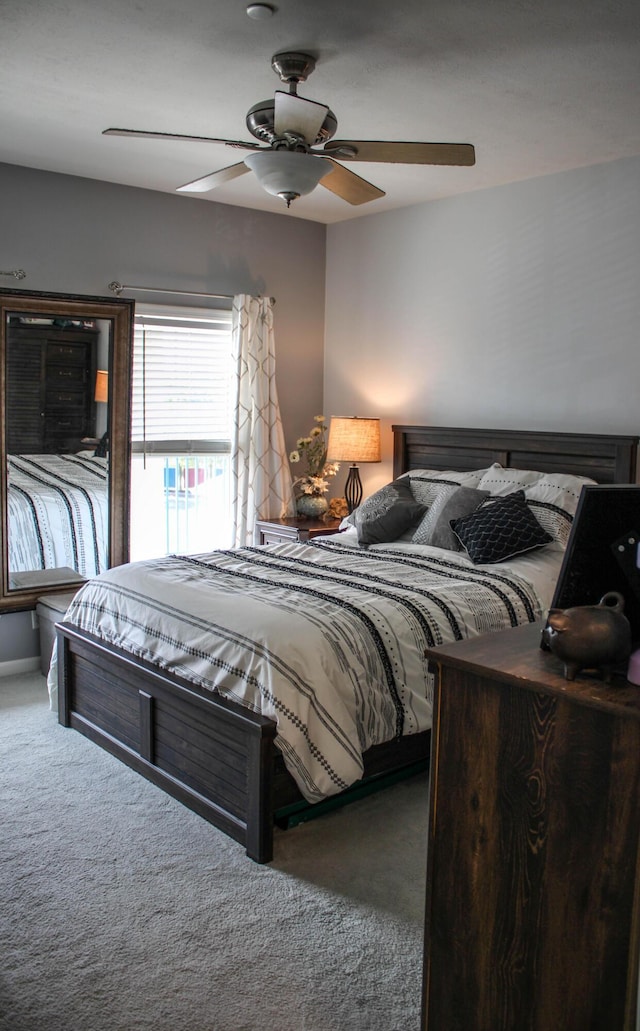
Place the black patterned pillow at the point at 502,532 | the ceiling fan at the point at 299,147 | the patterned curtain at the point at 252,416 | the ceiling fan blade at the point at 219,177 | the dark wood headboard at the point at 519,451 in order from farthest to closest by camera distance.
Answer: the patterned curtain at the point at 252,416 → the dark wood headboard at the point at 519,451 → the black patterned pillow at the point at 502,532 → the ceiling fan blade at the point at 219,177 → the ceiling fan at the point at 299,147

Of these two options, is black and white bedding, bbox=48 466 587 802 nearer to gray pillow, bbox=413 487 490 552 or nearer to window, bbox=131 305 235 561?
gray pillow, bbox=413 487 490 552

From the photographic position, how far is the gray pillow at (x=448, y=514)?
166 inches

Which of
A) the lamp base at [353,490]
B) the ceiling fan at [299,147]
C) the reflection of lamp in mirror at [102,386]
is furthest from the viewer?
the lamp base at [353,490]

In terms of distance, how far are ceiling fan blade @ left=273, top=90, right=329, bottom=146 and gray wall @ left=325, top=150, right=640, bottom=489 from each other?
207 centimetres

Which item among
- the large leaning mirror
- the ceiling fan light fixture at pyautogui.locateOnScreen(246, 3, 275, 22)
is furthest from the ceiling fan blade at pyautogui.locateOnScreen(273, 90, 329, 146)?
the large leaning mirror

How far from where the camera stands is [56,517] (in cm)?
471

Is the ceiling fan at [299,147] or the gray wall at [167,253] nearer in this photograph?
the ceiling fan at [299,147]

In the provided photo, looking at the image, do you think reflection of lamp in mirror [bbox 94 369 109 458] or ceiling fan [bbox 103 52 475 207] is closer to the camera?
ceiling fan [bbox 103 52 475 207]

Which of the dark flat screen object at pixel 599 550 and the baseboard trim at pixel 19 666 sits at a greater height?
the dark flat screen object at pixel 599 550

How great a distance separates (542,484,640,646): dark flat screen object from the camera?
1701 mm

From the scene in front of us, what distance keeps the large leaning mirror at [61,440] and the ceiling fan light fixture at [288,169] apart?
2064 millimetres

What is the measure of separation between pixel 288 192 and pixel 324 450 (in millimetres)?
3005

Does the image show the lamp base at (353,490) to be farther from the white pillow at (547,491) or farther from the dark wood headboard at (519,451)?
the white pillow at (547,491)

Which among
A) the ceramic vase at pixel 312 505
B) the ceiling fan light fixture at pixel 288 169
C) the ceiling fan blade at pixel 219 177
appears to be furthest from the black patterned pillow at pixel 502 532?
the ceiling fan blade at pixel 219 177
